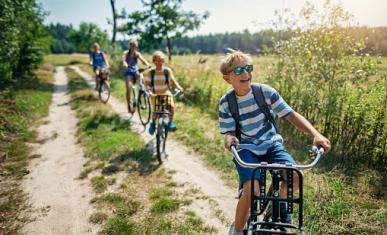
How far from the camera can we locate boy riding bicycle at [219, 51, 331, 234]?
10.3 ft

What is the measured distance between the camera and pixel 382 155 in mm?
5512

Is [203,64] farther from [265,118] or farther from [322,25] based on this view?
[265,118]

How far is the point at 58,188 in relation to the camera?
5641 mm

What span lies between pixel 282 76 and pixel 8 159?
7.00m

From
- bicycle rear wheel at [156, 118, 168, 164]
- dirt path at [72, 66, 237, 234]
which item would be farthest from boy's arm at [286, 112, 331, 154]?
bicycle rear wheel at [156, 118, 168, 164]

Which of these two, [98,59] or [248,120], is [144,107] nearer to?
[98,59]

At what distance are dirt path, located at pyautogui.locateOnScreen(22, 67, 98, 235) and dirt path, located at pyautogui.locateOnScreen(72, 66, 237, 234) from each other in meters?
1.70

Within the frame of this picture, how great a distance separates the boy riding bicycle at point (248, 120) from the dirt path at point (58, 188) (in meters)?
2.50

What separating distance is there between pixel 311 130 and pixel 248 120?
0.67 metres

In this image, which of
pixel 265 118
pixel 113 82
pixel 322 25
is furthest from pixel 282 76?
pixel 113 82

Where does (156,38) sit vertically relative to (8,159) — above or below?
above

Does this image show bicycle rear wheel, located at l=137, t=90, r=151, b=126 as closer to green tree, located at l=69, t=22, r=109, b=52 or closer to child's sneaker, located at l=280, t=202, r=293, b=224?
child's sneaker, located at l=280, t=202, r=293, b=224

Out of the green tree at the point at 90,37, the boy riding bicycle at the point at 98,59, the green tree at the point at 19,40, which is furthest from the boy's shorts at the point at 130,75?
the green tree at the point at 90,37

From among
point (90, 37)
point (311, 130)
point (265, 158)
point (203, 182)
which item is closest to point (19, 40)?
point (203, 182)
